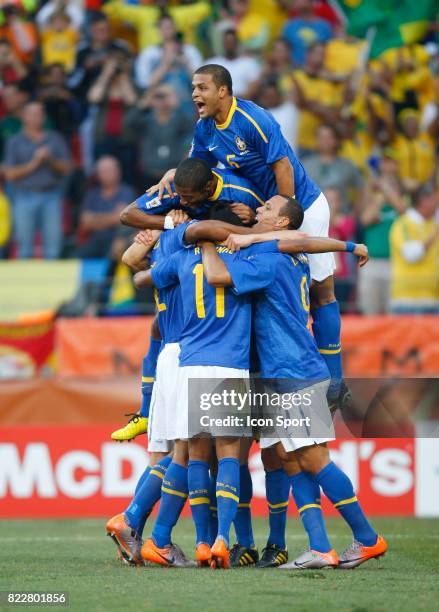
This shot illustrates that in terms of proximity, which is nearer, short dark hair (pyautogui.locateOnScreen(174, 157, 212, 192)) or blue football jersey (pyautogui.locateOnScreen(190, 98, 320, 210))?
short dark hair (pyautogui.locateOnScreen(174, 157, 212, 192))

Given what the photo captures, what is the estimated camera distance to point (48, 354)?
13.8 m

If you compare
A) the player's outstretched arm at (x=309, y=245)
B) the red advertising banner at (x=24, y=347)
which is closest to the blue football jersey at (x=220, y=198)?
the player's outstretched arm at (x=309, y=245)

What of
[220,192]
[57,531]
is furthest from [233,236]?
[57,531]

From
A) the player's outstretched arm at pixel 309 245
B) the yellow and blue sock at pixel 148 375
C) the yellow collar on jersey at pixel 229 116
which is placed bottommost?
the yellow and blue sock at pixel 148 375

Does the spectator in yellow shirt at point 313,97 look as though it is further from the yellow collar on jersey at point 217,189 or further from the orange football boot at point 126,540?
the orange football boot at point 126,540

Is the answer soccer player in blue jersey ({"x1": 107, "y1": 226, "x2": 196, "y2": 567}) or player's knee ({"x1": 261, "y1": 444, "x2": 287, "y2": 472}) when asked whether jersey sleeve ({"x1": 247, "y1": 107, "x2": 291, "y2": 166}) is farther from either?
player's knee ({"x1": 261, "y1": 444, "x2": 287, "y2": 472})

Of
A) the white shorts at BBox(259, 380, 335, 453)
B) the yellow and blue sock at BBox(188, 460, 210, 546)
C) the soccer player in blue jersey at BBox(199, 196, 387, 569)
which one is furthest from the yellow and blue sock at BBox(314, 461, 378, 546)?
the yellow and blue sock at BBox(188, 460, 210, 546)

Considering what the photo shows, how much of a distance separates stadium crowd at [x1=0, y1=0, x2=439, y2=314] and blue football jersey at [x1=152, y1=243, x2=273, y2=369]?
293 inches

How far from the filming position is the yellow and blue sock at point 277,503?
791 centimetres

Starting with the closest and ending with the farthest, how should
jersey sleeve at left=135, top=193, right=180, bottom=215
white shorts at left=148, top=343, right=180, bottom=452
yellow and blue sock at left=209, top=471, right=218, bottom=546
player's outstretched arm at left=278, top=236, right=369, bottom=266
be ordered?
player's outstretched arm at left=278, top=236, right=369, bottom=266, white shorts at left=148, top=343, right=180, bottom=452, yellow and blue sock at left=209, top=471, right=218, bottom=546, jersey sleeve at left=135, top=193, right=180, bottom=215

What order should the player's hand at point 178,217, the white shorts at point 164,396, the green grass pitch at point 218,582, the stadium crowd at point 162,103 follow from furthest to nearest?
1. the stadium crowd at point 162,103
2. the player's hand at point 178,217
3. the white shorts at point 164,396
4. the green grass pitch at point 218,582

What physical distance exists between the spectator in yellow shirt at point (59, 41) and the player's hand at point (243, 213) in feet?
30.9

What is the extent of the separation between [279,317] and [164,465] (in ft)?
4.46

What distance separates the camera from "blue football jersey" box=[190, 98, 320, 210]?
26.7ft
